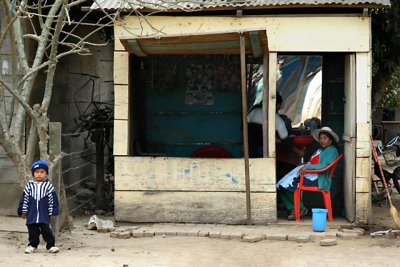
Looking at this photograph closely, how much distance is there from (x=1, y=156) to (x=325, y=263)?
519 cm

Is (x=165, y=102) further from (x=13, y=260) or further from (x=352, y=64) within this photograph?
(x=13, y=260)

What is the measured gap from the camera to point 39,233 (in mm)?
7602

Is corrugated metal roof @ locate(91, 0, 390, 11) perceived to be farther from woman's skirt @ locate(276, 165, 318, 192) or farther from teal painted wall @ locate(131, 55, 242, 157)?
woman's skirt @ locate(276, 165, 318, 192)

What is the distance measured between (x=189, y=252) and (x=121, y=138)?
2.17m

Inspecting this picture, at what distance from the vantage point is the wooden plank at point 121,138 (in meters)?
9.27

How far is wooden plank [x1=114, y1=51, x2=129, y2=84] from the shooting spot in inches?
365

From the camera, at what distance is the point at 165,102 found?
10.9 metres

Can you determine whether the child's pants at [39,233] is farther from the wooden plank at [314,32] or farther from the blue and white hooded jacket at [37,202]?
the wooden plank at [314,32]

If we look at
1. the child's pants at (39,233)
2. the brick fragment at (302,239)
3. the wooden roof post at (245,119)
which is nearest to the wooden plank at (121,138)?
the wooden roof post at (245,119)

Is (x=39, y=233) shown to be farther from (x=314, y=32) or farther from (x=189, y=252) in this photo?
(x=314, y=32)

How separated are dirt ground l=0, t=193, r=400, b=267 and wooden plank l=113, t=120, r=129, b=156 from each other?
3.74 ft

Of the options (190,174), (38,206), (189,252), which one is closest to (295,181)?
(190,174)

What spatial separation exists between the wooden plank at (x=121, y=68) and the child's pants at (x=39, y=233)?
8.28ft

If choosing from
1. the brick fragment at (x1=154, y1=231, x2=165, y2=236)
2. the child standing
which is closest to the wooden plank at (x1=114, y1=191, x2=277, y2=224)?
the brick fragment at (x1=154, y1=231, x2=165, y2=236)
